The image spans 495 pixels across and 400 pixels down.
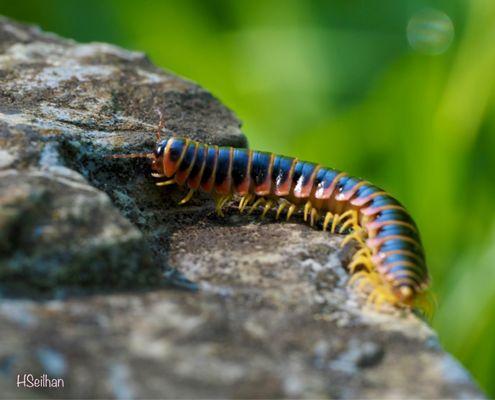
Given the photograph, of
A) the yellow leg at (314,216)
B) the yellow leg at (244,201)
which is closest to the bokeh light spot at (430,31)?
the yellow leg at (314,216)

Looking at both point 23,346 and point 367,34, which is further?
point 367,34

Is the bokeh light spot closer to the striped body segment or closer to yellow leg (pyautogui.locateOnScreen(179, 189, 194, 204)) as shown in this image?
the striped body segment

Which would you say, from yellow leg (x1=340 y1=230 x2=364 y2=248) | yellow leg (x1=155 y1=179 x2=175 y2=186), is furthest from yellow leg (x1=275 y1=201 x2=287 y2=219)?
yellow leg (x1=155 y1=179 x2=175 y2=186)

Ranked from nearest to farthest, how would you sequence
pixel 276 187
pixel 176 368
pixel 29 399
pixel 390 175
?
pixel 29 399 < pixel 176 368 < pixel 276 187 < pixel 390 175

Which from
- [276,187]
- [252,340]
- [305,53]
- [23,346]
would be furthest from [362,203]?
[305,53]

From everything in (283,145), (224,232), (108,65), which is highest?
(108,65)

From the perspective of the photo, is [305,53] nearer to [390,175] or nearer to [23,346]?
[390,175]

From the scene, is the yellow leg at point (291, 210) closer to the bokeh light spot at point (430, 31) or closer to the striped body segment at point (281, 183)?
the striped body segment at point (281, 183)
